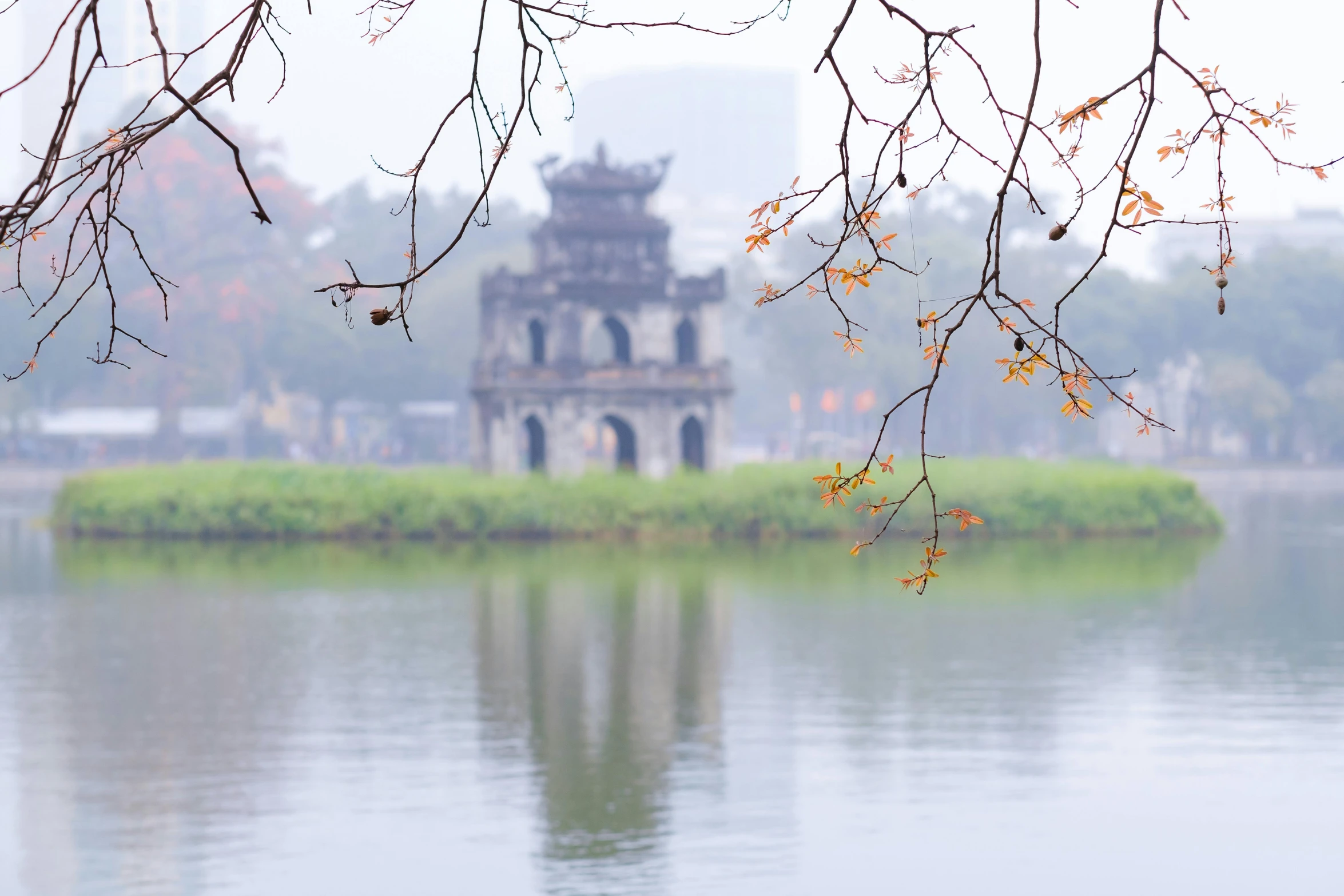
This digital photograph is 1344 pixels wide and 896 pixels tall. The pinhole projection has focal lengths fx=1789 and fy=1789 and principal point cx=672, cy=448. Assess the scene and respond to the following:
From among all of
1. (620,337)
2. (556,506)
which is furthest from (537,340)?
(556,506)

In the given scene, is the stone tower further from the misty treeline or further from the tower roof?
the misty treeline

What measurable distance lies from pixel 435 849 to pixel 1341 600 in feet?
56.9

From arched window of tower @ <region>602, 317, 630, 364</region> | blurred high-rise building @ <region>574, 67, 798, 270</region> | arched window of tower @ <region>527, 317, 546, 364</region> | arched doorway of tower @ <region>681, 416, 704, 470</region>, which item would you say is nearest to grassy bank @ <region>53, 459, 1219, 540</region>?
arched doorway of tower @ <region>681, 416, 704, 470</region>

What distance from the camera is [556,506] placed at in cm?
3503

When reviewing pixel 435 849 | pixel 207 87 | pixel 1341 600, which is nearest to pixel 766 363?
pixel 1341 600

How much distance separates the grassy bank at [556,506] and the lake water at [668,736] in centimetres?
782

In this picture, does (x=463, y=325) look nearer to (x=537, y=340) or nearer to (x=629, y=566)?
(x=537, y=340)

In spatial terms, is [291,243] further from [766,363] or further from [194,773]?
[194,773]

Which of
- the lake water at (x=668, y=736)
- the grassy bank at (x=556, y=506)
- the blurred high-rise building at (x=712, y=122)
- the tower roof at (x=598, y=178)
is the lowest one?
the lake water at (x=668, y=736)

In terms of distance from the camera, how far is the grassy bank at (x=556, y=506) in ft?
114

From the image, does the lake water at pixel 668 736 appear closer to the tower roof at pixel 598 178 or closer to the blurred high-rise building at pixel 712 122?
the tower roof at pixel 598 178

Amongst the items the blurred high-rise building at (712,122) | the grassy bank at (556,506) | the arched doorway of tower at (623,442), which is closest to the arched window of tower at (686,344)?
the arched doorway of tower at (623,442)

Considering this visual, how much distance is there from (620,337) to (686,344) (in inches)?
82.1

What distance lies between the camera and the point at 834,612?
23.1m
